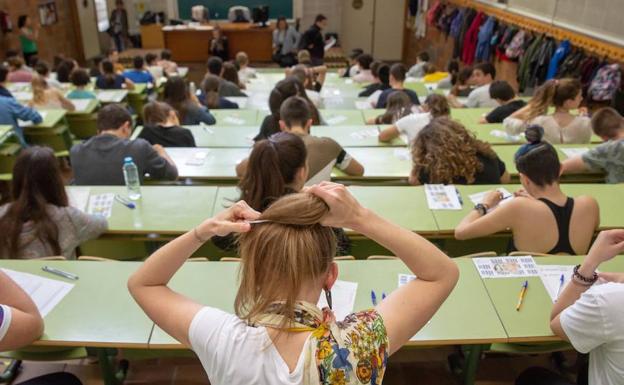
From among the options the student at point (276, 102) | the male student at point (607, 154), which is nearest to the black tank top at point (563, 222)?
the male student at point (607, 154)

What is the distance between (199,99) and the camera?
6.34 meters

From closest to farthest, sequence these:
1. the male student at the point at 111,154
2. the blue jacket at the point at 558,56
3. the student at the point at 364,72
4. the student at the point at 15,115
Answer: the male student at the point at 111,154 < the student at the point at 15,115 < the blue jacket at the point at 558,56 < the student at the point at 364,72

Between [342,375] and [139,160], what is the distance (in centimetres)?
277

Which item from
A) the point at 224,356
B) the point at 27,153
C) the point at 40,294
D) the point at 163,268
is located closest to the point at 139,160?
the point at 27,153

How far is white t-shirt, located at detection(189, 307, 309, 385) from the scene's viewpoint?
1.14m

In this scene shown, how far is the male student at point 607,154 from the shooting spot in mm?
3637

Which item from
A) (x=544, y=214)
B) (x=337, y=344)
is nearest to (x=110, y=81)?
(x=544, y=214)

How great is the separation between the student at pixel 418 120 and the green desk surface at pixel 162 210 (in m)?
1.71

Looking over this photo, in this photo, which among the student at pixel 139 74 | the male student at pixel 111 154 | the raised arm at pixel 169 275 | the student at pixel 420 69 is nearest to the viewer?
the raised arm at pixel 169 275

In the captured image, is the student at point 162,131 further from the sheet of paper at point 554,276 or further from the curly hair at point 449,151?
the sheet of paper at point 554,276

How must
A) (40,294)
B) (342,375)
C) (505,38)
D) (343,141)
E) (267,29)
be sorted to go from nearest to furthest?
(342,375), (40,294), (343,141), (505,38), (267,29)

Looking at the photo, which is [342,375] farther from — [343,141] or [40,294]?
[343,141]

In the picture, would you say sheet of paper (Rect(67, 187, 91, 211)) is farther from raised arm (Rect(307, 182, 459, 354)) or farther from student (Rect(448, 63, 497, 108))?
student (Rect(448, 63, 497, 108))

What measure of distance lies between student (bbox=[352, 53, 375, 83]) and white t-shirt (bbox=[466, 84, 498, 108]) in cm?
178
